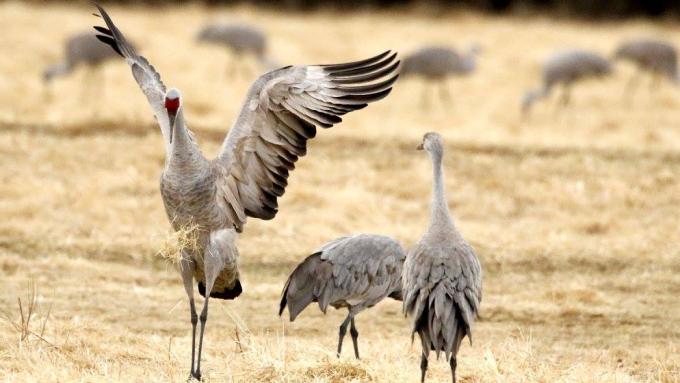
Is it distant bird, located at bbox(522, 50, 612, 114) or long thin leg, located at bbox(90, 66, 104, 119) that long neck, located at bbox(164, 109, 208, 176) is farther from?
distant bird, located at bbox(522, 50, 612, 114)

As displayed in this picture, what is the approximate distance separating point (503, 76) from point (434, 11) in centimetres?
497

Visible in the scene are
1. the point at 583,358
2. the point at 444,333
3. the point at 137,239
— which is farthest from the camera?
the point at 137,239

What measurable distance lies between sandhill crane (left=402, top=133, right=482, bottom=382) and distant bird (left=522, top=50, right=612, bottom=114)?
410 inches

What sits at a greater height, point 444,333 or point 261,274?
point 444,333

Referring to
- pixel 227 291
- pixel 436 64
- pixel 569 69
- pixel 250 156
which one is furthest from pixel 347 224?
pixel 569 69

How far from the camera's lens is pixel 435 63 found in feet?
53.6

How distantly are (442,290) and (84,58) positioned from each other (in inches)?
391

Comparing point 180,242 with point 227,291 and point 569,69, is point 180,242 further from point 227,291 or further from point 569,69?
point 569,69

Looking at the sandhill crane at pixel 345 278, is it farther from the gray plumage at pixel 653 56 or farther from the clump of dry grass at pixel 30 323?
the gray plumage at pixel 653 56

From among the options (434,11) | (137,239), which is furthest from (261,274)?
(434,11)

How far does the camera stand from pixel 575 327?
25.5ft

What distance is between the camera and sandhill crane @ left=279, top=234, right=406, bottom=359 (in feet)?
22.3

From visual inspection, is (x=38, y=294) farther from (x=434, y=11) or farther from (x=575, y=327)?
(x=434, y=11)

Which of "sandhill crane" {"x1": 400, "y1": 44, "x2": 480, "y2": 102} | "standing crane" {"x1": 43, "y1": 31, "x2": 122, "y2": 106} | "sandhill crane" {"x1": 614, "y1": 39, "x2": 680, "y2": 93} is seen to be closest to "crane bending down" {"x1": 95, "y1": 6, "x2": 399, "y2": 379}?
"standing crane" {"x1": 43, "y1": 31, "x2": 122, "y2": 106}
